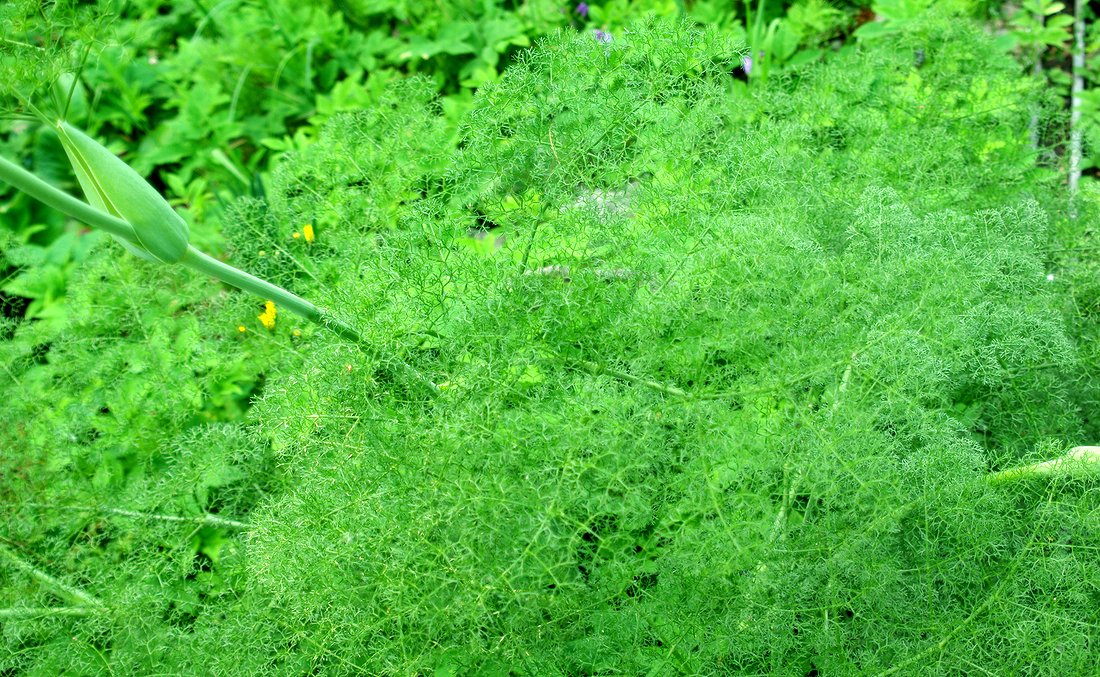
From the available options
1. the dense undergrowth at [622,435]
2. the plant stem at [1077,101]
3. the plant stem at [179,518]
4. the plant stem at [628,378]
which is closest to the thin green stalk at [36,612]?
the dense undergrowth at [622,435]

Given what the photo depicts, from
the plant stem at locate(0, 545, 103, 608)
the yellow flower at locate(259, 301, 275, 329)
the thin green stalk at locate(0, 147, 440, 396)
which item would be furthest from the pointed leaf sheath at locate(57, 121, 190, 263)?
the plant stem at locate(0, 545, 103, 608)

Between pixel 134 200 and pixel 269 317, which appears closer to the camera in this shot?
pixel 134 200

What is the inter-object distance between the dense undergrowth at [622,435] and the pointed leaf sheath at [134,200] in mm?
260

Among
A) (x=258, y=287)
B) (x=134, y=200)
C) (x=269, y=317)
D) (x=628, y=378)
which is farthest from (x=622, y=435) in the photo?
(x=269, y=317)

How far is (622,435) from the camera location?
1259 millimetres

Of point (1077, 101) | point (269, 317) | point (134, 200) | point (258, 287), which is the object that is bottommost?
point (1077, 101)

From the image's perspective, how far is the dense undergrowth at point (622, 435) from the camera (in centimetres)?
125

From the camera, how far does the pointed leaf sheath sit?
48.6 inches

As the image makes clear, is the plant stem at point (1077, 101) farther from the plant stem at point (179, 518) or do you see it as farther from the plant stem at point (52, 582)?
the plant stem at point (52, 582)

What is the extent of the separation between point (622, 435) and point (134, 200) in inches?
28.2

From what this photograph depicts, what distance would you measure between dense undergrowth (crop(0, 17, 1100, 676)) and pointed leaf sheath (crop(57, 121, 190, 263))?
10.2 inches

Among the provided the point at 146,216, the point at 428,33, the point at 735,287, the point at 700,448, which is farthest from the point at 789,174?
the point at 428,33

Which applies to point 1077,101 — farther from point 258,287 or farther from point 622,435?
point 258,287

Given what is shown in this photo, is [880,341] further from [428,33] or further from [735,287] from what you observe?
[428,33]
